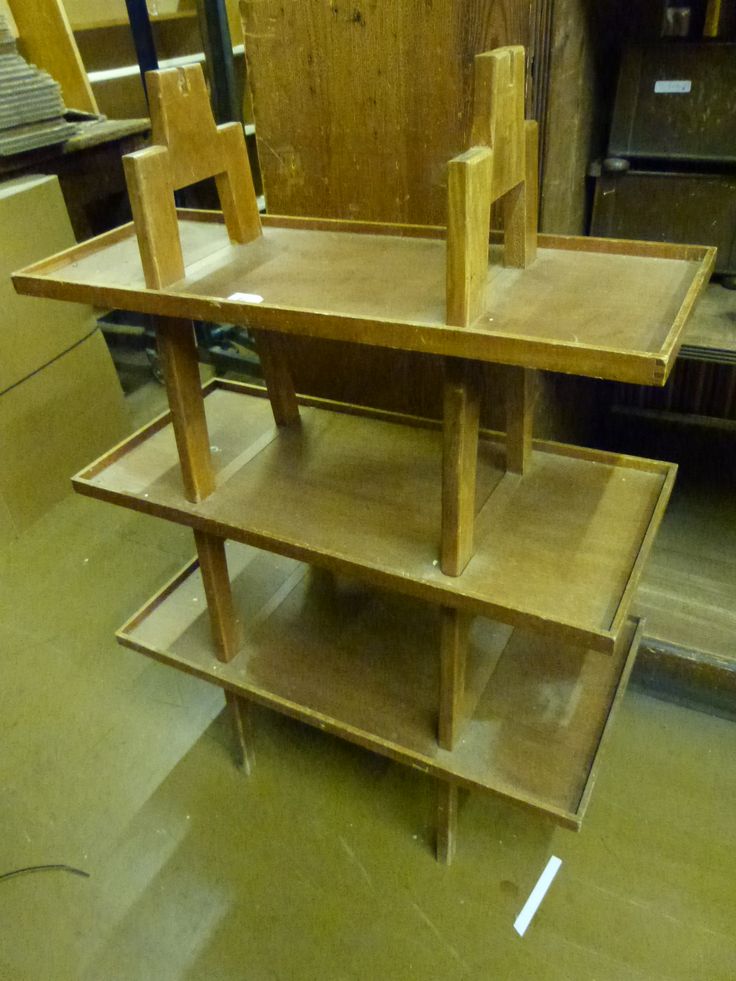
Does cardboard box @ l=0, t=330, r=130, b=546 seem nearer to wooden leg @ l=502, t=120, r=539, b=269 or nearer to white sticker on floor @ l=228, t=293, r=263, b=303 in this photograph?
white sticker on floor @ l=228, t=293, r=263, b=303

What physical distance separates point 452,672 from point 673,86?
1.14 metres

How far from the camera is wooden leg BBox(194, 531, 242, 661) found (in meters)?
1.31

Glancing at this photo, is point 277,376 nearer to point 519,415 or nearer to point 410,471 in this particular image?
point 410,471

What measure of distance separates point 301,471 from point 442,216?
1.59 feet

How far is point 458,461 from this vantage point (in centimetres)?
95

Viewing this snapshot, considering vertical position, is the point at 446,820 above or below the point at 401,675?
below

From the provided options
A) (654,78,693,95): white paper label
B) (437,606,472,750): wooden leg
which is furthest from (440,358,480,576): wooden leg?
(654,78,693,95): white paper label

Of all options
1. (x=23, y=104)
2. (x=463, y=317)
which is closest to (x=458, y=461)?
(x=463, y=317)

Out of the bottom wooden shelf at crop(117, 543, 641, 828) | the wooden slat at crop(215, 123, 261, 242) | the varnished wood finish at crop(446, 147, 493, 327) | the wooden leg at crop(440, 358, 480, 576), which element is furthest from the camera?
the bottom wooden shelf at crop(117, 543, 641, 828)

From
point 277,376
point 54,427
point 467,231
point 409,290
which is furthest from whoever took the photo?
point 54,427

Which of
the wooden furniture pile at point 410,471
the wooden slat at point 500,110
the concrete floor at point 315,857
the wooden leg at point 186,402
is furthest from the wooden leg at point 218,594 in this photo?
the wooden slat at point 500,110

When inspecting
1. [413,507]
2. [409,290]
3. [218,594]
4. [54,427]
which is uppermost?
[409,290]

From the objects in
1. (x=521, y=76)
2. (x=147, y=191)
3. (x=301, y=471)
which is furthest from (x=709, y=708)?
(x=147, y=191)

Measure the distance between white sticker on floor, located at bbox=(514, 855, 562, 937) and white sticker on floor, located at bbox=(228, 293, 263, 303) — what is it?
1155 mm
